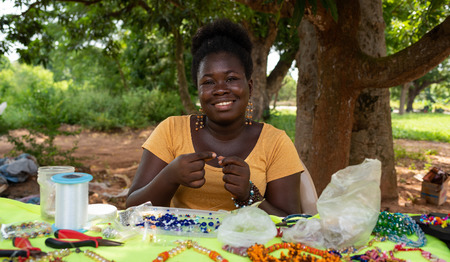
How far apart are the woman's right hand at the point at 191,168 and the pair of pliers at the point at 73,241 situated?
47 cm

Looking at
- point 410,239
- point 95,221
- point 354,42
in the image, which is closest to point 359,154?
point 354,42

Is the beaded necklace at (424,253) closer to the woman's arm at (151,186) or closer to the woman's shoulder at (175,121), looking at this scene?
the woman's arm at (151,186)

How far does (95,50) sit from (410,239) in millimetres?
16807

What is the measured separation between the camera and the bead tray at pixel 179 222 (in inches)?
53.6

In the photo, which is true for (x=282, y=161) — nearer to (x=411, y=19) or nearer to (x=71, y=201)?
(x=71, y=201)

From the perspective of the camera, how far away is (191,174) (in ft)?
5.32

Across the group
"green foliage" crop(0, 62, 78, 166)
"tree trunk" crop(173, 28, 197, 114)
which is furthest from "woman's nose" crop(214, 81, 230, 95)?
"tree trunk" crop(173, 28, 197, 114)

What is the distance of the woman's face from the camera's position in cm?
196

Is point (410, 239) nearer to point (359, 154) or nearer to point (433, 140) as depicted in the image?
point (359, 154)

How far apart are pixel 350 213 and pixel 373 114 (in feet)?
12.4

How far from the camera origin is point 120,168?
708 cm

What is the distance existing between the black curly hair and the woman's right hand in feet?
2.44

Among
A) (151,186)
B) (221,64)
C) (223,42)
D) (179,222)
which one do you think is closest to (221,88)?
(221,64)

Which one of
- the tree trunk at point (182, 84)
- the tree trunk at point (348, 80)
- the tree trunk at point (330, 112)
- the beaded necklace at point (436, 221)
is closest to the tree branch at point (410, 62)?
the tree trunk at point (348, 80)
